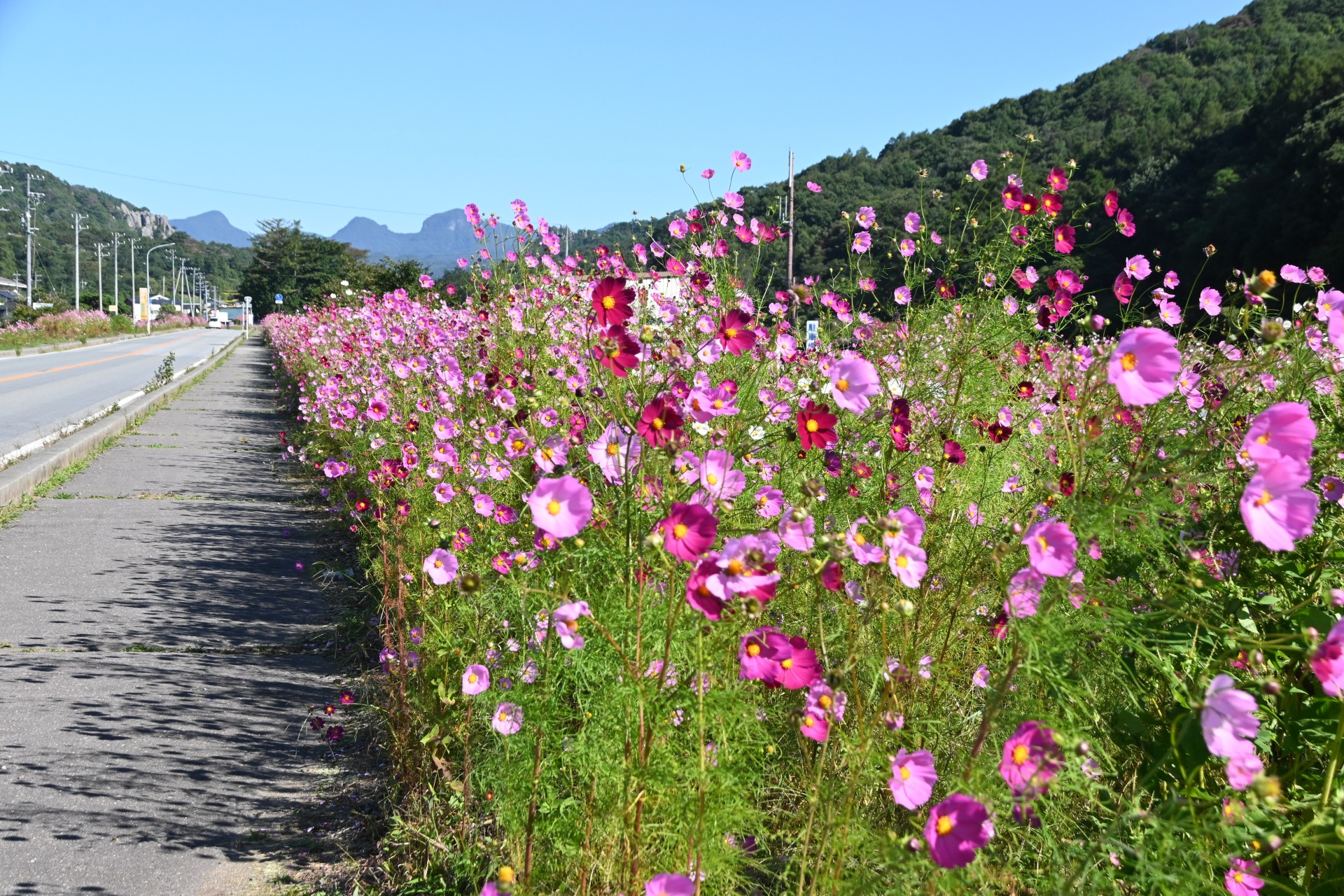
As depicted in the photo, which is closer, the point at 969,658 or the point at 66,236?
the point at 969,658

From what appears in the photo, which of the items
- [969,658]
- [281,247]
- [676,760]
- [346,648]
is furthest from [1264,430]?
[281,247]

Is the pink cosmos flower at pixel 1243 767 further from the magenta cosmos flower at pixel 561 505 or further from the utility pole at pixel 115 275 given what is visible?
the utility pole at pixel 115 275

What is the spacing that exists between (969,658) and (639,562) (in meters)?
1.43

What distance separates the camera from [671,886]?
122 centimetres

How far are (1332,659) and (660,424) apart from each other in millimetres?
937

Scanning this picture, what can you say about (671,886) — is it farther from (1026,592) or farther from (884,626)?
(884,626)

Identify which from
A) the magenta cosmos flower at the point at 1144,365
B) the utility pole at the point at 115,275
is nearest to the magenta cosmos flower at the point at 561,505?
the magenta cosmos flower at the point at 1144,365

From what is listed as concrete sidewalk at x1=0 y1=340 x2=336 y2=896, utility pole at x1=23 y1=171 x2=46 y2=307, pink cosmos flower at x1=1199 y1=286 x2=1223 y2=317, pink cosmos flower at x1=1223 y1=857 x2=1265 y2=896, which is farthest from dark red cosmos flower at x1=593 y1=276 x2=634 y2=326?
utility pole at x1=23 y1=171 x2=46 y2=307

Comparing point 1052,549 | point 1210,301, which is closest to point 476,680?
point 1052,549

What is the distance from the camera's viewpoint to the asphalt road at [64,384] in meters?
9.43

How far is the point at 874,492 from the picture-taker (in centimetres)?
265

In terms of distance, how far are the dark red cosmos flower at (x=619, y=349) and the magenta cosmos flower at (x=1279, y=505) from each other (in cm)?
93

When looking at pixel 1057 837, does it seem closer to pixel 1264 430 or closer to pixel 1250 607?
pixel 1250 607

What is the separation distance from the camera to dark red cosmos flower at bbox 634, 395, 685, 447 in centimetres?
142
